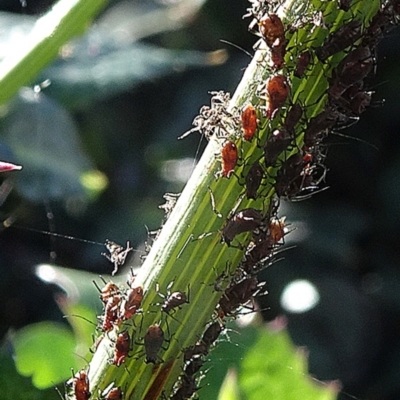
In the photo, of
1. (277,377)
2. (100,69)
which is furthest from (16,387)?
(100,69)

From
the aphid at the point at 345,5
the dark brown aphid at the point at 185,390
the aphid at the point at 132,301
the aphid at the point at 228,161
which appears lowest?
the dark brown aphid at the point at 185,390

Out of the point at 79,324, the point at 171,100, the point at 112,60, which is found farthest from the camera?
the point at 171,100

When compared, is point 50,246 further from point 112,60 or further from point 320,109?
point 320,109

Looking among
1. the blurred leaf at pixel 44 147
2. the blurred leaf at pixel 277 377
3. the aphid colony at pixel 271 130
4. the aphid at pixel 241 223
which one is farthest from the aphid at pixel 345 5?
the blurred leaf at pixel 44 147

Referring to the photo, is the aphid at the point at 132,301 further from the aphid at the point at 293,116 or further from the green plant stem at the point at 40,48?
the green plant stem at the point at 40,48

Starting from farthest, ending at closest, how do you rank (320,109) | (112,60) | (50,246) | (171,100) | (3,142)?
(171,100), (50,246), (112,60), (3,142), (320,109)

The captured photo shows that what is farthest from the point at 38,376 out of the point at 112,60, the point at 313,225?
the point at 313,225
